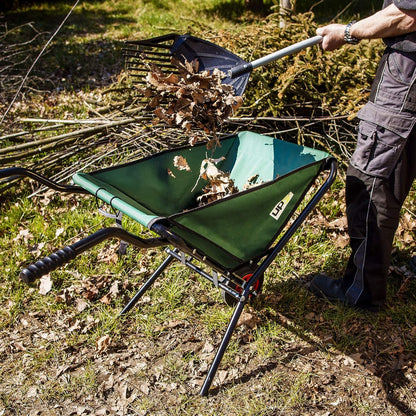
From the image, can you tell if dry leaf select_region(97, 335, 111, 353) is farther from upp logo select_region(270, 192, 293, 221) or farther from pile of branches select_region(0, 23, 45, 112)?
pile of branches select_region(0, 23, 45, 112)

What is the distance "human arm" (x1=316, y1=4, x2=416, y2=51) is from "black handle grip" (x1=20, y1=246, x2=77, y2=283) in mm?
1739

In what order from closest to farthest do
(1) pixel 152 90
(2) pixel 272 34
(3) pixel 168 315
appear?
(1) pixel 152 90
(3) pixel 168 315
(2) pixel 272 34

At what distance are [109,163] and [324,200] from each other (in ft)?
6.53

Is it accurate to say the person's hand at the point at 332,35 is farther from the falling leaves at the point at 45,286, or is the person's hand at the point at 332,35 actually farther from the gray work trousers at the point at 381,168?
the falling leaves at the point at 45,286

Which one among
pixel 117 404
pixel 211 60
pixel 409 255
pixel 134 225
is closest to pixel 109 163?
pixel 134 225

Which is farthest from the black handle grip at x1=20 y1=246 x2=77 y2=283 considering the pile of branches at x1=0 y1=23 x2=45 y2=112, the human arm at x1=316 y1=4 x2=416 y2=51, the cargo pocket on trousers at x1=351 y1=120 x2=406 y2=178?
the pile of branches at x1=0 y1=23 x2=45 y2=112

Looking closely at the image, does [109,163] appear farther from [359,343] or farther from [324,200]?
[359,343]

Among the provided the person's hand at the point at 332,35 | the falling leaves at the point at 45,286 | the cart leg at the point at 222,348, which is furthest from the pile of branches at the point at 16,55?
the cart leg at the point at 222,348

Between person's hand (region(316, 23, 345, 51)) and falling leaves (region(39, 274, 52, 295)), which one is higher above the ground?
person's hand (region(316, 23, 345, 51))

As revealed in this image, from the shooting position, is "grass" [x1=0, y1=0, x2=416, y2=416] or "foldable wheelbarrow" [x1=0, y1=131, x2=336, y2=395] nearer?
"foldable wheelbarrow" [x1=0, y1=131, x2=336, y2=395]

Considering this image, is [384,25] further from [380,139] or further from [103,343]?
[103,343]

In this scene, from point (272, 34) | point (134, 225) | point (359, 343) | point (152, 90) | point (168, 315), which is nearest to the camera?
point (152, 90)

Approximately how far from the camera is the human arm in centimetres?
210

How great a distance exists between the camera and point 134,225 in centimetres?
367
